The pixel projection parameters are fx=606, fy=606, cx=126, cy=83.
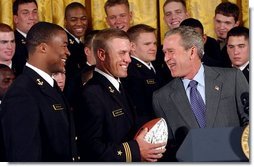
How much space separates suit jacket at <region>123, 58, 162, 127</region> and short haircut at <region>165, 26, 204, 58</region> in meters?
0.19

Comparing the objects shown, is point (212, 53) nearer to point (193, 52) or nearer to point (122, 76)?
point (193, 52)

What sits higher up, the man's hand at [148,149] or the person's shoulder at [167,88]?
the person's shoulder at [167,88]

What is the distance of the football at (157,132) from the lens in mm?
2523

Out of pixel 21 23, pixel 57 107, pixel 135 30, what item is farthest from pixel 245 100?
pixel 21 23

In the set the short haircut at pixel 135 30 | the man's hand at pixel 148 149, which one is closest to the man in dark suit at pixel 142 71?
the short haircut at pixel 135 30

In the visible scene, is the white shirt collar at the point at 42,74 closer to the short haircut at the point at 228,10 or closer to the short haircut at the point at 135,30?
the short haircut at the point at 135,30

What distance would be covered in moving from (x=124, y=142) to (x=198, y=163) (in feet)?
1.07

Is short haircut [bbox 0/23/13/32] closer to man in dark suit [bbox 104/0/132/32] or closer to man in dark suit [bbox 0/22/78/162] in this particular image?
man in dark suit [bbox 0/22/78/162]

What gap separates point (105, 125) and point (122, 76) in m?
0.23

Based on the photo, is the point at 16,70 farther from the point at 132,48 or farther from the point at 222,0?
the point at 222,0

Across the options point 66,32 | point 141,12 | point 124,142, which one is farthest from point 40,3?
point 124,142

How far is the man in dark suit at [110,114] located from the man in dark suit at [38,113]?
3.2 inches

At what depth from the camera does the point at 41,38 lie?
8.42 feet

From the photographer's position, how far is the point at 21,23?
105 inches
